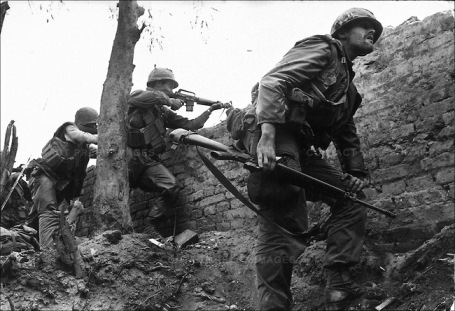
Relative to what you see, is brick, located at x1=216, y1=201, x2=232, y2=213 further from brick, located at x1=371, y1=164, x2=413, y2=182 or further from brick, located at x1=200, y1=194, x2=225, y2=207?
brick, located at x1=371, y1=164, x2=413, y2=182

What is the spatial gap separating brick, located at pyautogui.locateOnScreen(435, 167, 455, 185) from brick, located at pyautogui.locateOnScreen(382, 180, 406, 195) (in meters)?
0.29

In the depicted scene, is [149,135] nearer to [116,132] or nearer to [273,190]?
[116,132]

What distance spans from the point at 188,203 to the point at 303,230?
3.26 metres

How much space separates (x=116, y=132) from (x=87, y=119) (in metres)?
0.91

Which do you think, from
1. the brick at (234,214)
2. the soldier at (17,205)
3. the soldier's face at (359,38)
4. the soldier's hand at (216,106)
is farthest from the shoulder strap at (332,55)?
the soldier at (17,205)

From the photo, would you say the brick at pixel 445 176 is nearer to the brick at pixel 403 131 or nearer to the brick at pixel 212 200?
the brick at pixel 403 131

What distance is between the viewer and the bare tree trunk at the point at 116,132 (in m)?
6.44

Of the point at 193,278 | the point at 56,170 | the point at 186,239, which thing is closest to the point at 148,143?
the point at 56,170

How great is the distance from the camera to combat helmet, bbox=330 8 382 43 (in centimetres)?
430

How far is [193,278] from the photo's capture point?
17.7ft

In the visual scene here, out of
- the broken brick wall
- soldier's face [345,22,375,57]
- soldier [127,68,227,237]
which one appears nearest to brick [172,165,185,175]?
soldier [127,68,227,237]

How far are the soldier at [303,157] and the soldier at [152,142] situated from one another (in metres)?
3.10

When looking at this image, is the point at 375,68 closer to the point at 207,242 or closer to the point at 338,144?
the point at 338,144

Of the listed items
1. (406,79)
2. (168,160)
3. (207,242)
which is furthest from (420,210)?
(168,160)
